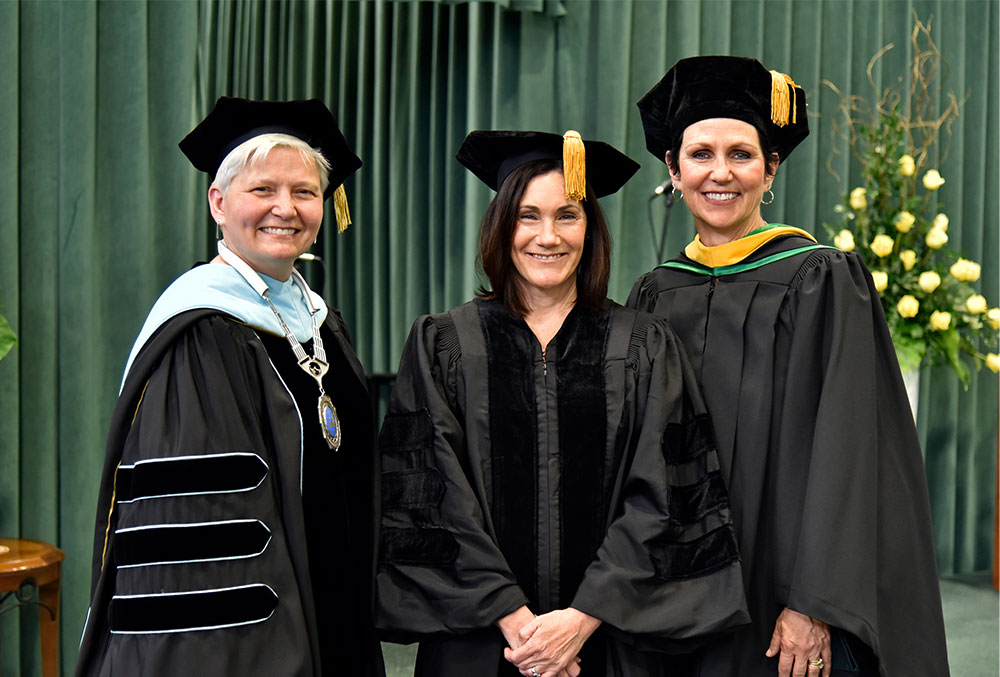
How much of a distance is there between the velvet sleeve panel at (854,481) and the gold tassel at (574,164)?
1.88 feet

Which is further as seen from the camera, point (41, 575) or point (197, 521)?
point (41, 575)

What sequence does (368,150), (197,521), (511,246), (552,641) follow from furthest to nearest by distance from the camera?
1. (368,150)
2. (511,246)
3. (552,641)
4. (197,521)

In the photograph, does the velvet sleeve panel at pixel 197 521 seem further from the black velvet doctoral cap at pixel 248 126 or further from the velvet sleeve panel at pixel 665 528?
the velvet sleeve panel at pixel 665 528

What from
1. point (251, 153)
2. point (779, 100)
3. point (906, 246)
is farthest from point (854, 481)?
point (906, 246)

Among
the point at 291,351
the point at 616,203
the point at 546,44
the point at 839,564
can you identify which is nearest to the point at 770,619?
the point at 839,564

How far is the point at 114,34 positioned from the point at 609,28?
2.18 meters

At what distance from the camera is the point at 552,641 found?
5.94 ft

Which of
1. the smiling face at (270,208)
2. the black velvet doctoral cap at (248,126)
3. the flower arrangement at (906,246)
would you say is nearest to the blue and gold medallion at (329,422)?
the smiling face at (270,208)

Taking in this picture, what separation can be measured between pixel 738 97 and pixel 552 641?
135 cm

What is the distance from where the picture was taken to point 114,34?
3369 mm

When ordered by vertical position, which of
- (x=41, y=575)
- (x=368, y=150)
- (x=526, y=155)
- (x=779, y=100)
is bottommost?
(x=41, y=575)

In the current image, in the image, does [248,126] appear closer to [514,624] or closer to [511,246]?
[511,246]

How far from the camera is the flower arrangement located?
404 cm

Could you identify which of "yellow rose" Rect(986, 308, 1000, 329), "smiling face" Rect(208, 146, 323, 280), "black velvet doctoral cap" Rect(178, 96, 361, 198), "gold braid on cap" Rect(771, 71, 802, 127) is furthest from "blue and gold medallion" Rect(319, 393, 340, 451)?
"yellow rose" Rect(986, 308, 1000, 329)
